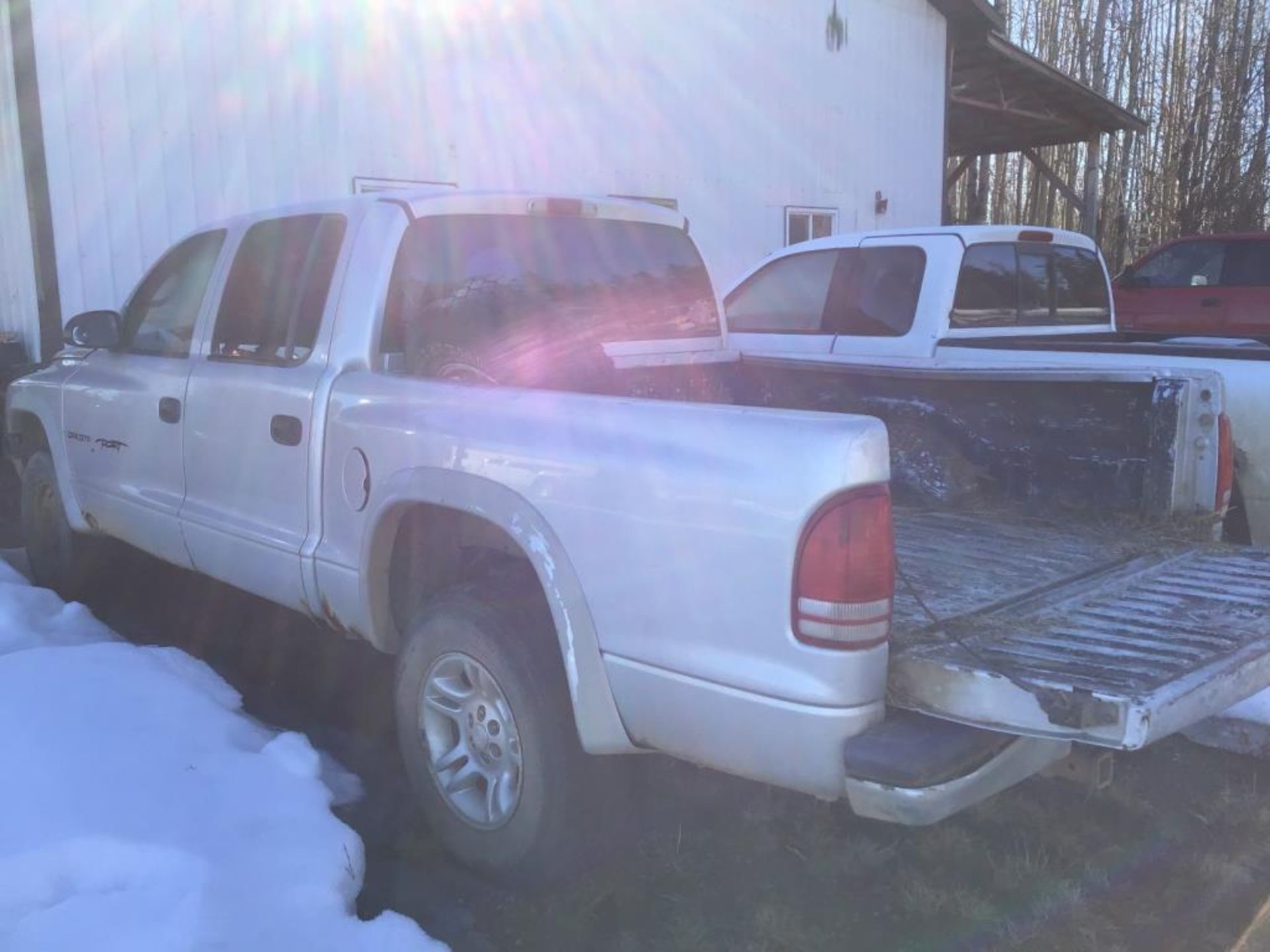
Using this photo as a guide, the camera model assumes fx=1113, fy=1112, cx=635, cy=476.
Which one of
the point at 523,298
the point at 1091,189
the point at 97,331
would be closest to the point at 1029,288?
the point at 523,298

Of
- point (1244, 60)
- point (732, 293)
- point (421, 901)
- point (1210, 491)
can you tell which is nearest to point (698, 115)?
point (732, 293)

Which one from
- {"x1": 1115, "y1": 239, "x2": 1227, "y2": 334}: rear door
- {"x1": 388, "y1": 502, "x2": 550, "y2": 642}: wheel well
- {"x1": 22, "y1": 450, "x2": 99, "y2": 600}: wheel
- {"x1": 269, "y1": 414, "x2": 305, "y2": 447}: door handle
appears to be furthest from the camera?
{"x1": 1115, "y1": 239, "x2": 1227, "y2": 334}: rear door

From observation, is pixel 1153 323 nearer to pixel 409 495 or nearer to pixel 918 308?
pixel 918 308

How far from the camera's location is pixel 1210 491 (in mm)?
3498

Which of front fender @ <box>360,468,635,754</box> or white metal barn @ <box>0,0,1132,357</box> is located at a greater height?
white metal barn @ <box>0,0,1132,357</box>

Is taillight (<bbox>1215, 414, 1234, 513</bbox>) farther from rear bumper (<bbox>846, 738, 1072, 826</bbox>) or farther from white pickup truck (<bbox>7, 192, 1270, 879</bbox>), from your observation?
rear bumper (<bbox>846, 738, 1072, 826</bbox>)

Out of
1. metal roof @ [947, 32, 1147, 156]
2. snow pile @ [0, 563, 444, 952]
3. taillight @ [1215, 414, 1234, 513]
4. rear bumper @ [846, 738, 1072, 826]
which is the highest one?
metal roof @ [947, 32, 1147, 156]

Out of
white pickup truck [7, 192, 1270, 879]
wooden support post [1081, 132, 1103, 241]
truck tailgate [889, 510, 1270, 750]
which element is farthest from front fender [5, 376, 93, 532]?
wooden support post [1081, 132, 1103, 241]

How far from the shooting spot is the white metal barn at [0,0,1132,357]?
809 cm

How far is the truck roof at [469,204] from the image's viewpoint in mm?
3832

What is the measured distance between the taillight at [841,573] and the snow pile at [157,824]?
48.7 inches

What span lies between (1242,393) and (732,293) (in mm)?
3516

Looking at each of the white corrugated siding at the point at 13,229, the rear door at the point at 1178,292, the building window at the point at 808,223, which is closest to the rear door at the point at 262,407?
the white corrugated siding at the point at 13,229

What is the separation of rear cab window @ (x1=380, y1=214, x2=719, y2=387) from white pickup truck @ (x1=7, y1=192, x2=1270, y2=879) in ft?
0.05
